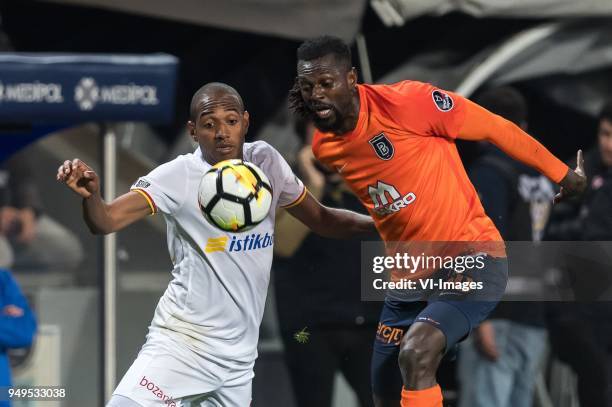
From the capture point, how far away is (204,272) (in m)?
6.56

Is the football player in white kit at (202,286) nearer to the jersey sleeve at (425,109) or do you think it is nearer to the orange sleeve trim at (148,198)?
the orange sleeve trim at (148,198)

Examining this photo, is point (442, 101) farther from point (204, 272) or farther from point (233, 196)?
point (204, 272)

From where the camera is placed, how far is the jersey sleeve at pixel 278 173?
6766mm

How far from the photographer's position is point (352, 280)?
8.60 m

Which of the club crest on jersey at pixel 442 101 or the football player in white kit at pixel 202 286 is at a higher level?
the club crest on jersey at pixel 442 101

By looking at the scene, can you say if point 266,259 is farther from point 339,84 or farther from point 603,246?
point 603,246

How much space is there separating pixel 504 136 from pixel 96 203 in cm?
191

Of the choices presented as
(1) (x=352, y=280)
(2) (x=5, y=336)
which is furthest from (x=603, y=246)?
(2) (x=5, y=336)

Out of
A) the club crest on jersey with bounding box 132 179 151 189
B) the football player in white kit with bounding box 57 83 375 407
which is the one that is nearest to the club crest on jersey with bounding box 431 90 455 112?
the football player in white kit with bounding box 57 83 375 407

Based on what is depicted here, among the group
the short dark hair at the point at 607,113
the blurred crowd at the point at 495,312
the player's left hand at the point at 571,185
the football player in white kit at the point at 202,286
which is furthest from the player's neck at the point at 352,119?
the short dark hair at the point at 607,113

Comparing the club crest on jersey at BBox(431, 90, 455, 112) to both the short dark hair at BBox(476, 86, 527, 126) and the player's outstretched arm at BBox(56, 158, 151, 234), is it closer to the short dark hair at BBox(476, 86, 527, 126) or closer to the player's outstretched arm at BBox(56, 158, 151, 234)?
the player's outstretched arm at BBox(56, 158, 151, 234)

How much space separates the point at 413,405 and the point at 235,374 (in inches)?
32.5

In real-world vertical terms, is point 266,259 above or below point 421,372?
above

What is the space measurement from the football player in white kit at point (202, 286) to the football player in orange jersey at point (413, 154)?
41 centimetres
